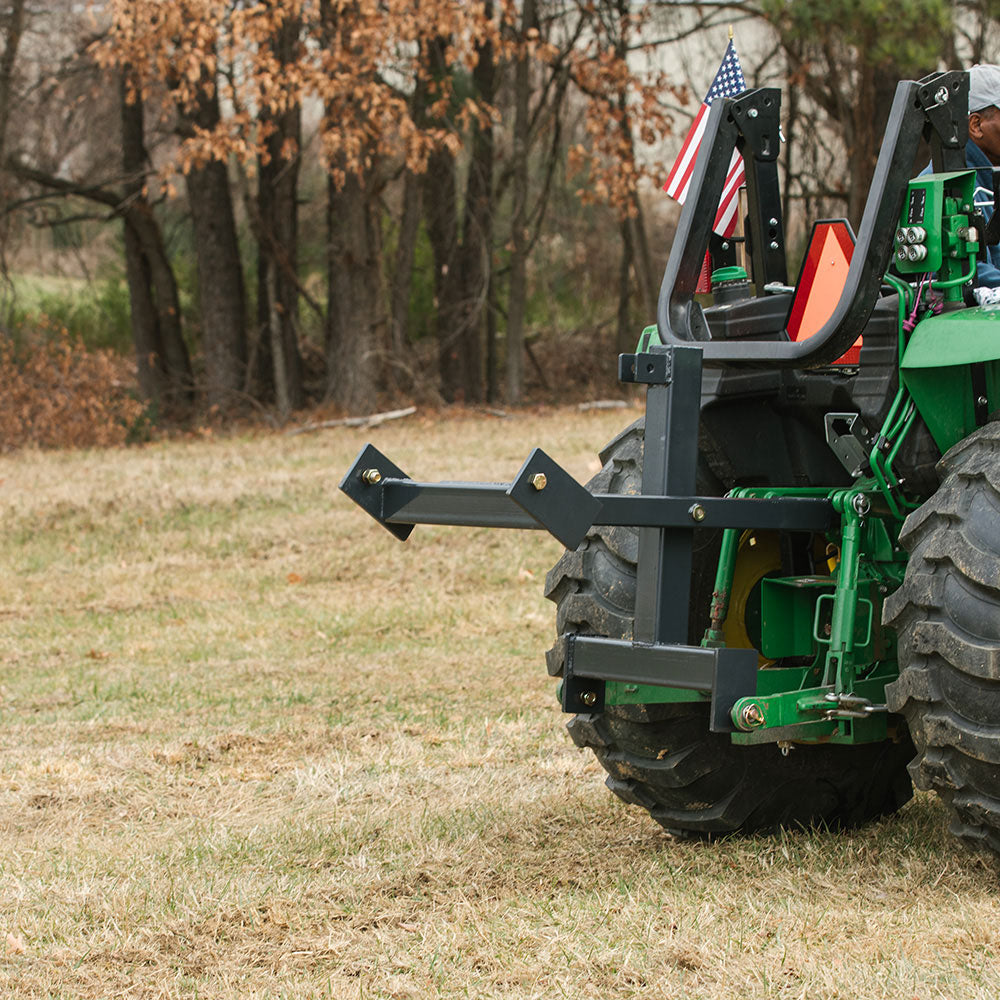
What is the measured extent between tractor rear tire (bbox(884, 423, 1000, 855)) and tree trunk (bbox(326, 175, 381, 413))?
14469mm

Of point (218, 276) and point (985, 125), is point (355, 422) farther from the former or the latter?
point (985, 125)

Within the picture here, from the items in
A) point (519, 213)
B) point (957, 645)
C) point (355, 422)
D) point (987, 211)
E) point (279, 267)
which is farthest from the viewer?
point (279, 267)

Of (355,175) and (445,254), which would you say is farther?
(445,254)

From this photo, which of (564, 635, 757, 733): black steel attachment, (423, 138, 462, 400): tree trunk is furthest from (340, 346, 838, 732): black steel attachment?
(423, 138, 462, 400): tree trunk

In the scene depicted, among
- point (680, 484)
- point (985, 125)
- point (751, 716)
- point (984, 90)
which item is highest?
point (984, 90)

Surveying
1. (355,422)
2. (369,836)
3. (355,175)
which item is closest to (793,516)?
(369,836)

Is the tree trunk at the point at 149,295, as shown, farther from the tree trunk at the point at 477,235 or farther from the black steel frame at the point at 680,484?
the black steel frame at the point at 680,484

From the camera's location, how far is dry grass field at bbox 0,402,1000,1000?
11.6 ft

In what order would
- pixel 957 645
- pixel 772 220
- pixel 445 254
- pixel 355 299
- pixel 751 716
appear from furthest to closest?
pixel 445 254, pixel 355 299, pixel 772 220, pixel 751 716, pixel 957 645

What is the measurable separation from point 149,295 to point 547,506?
61.9ft

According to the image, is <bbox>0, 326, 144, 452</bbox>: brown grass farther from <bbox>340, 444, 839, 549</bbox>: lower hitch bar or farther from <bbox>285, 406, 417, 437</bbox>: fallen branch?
<bbox>340, 444, 839, 549</bbox>: lower hitch bar

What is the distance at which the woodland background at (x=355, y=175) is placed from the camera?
15.8 m

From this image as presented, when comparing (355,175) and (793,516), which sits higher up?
(355,175)

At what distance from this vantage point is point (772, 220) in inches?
175
